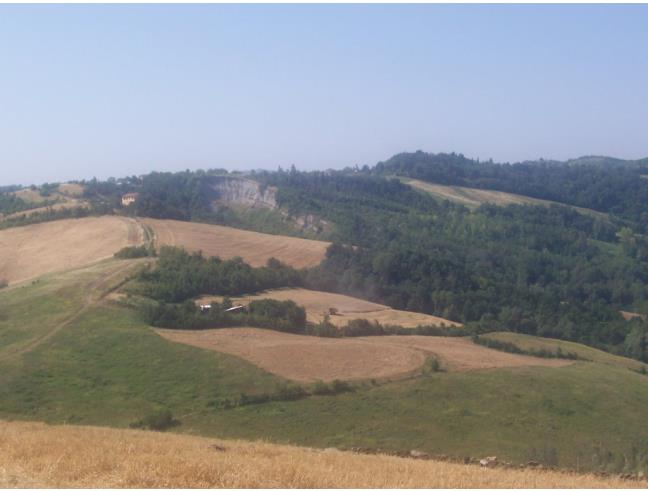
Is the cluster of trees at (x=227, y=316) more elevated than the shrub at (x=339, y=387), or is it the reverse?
the cluster of trees at (x=227, y=316)

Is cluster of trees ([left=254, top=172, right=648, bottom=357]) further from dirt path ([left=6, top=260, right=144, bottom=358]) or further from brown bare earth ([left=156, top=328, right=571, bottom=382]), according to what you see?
dirt path ([left=6, top=260, right=144, bottom=358])

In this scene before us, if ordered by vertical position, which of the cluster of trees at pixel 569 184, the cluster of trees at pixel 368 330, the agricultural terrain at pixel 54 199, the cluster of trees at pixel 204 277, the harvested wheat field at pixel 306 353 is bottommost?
the cluster of trees at pixel 368 330

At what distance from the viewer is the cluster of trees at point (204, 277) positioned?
48.3m

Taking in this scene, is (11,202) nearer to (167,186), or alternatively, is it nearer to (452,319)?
(167,186)

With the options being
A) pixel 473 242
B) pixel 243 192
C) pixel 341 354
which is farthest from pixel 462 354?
pixel 243 192

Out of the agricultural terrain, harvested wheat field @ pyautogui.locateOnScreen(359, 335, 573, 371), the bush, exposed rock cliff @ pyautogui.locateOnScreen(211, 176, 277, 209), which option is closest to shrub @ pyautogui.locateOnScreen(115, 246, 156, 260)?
harvested wheat field @ pyautogui.locateOnScreen(359, 335, 573, 371)

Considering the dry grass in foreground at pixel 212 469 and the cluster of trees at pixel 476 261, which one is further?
the cluster of trees at pixel 476 261

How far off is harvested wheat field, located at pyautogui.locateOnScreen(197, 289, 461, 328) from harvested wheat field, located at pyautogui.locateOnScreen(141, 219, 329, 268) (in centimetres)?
883

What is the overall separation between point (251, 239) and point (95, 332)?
→ 3644 centimetres

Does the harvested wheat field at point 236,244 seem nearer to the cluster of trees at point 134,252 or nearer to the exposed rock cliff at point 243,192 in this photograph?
the cluster of trees at point 134,252

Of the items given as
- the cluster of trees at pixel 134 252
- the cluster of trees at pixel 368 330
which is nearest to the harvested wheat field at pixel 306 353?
the cluster of trees at pixel 368 330

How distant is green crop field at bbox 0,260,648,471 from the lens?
82.7 ft

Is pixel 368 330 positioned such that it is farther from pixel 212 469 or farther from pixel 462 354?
pixel 212 469

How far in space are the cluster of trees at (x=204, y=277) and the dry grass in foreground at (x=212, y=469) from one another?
1260 inches
